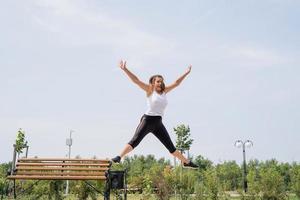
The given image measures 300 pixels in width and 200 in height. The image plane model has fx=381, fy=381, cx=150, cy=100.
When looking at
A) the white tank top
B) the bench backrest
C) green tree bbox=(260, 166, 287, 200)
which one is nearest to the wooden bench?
the bench backrest

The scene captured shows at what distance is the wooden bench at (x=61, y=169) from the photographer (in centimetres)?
812

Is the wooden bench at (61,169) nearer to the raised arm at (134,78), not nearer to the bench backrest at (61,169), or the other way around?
the bench backrest at (61,169)

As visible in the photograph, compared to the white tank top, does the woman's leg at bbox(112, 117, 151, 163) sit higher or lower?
lower

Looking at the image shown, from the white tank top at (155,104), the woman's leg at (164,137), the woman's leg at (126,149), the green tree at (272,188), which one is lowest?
the green tree at (272,188)

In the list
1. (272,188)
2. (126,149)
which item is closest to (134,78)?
(126,149)

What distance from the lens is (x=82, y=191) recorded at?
18797 mm

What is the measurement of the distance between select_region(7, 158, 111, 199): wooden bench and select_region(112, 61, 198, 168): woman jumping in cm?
190

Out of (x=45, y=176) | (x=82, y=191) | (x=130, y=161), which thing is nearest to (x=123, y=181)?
(x=45, y=176)

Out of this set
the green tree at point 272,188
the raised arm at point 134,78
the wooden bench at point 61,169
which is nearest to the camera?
the raised arm at point 134,78

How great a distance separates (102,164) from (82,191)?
11.3 m

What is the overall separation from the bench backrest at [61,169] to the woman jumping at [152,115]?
6.49 ft

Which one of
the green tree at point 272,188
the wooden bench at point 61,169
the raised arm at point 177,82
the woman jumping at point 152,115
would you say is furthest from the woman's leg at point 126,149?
the green tree at point 272,188

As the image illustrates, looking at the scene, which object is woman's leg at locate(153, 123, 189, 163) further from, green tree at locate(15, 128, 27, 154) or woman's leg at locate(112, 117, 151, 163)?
green tree at locate(15, 128, 27, 154)

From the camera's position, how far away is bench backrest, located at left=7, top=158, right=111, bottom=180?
8.13 metres
